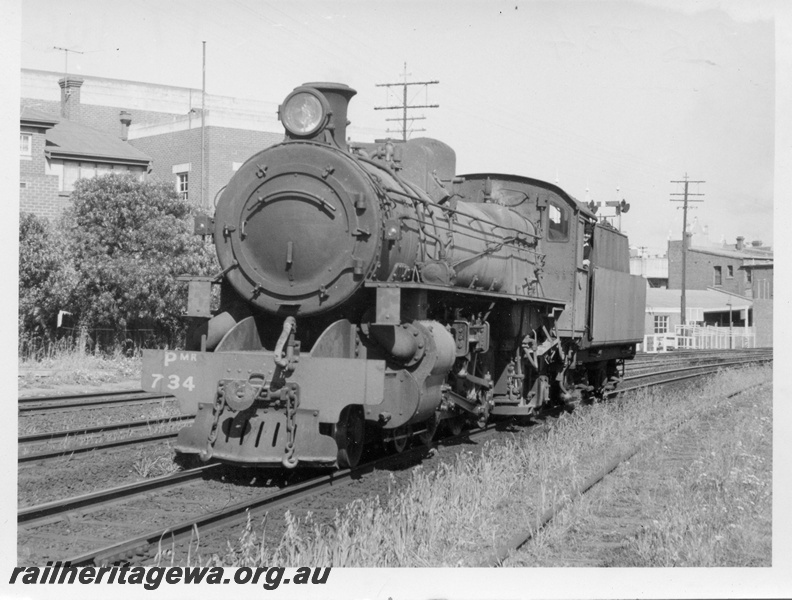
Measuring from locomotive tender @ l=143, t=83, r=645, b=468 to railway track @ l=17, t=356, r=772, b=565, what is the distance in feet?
0.85

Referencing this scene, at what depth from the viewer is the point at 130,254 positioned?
18625 mm

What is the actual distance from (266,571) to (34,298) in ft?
46.7

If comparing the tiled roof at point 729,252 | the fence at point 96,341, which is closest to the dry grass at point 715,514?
the fence at point 96,341

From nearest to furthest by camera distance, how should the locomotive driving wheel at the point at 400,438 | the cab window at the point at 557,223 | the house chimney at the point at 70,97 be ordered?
the locomotive driving wheel at the point at 400,438 < the cab window at the point at 557,223 < the house chimney at the point at 70,97

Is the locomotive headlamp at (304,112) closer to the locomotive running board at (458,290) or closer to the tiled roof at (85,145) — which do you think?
the locomotive running board at (458,290)

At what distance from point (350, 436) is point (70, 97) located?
23793 millimetres

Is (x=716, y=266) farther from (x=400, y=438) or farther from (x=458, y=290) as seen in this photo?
(x=400, y=438)

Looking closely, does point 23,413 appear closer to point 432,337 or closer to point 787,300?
point 432,337

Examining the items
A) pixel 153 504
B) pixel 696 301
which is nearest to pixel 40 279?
pixel 153 504

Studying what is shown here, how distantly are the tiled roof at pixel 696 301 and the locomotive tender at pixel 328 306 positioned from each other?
35051 millimetres

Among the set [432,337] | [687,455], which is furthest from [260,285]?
[687,455]

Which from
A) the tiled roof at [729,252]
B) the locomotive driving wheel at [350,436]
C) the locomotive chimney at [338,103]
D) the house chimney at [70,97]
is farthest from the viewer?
the tiled roof at [729,252]

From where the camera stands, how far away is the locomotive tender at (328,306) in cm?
723

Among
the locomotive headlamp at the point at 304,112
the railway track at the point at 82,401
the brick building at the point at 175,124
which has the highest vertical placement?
the brick building at the point at 175,124
